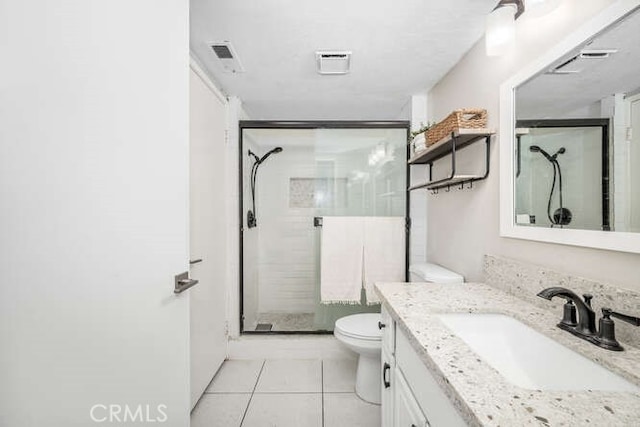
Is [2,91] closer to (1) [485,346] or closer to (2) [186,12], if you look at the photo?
(2) [186,12]

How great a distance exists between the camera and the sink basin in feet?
2.29

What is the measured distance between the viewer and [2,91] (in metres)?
0.57

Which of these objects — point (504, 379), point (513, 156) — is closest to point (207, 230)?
point (504, 379)

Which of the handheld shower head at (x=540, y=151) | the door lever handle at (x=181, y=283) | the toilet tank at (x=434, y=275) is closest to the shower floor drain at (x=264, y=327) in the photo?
the toilet tank at (x=434, y=275)

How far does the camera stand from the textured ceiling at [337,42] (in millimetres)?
1304

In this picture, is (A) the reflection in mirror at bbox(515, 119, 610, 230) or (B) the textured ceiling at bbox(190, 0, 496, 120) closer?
(A) the reflection in mirror at bbox(515, 119, 610, 230)

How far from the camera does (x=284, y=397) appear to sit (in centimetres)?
172

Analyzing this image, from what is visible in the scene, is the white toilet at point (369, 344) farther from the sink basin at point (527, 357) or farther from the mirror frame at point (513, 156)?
the sink basin at point (527, 357)

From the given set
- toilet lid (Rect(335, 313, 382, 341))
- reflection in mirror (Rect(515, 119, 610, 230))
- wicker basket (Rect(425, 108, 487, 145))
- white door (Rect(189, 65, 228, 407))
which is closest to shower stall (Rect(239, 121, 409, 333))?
white door (Rect(189, 65, 228, 407))

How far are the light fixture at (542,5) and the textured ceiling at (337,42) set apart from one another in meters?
0.31

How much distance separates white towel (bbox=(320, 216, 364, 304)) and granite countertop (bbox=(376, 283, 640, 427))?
117 cm

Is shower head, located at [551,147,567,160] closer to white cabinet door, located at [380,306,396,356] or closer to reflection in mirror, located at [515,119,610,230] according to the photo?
reflection in mirror, located at [515,119,610,230]

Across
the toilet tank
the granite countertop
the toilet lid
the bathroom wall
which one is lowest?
the toilet lid

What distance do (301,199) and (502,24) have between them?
1753mm
